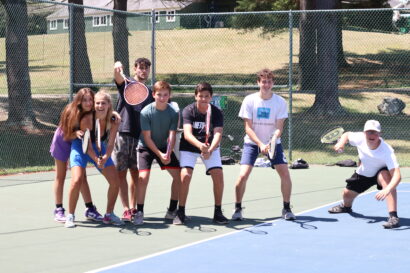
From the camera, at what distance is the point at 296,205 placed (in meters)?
10.4

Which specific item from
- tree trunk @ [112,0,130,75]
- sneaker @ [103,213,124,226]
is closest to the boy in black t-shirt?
sneaker @ [103,213,124,226]

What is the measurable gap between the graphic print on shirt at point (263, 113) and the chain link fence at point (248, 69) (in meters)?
4.32

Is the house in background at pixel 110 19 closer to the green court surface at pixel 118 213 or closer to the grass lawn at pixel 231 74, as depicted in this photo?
the grass lawn at pixel 231 74

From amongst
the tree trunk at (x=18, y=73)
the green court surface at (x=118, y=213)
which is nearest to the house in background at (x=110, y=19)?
the tree trunk at (x=18, y=73)

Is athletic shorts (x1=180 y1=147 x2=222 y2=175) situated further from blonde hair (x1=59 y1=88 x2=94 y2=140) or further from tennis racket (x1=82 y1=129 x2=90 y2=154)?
blonde hair (x1=59 y1=88 x2=94 y2=140)

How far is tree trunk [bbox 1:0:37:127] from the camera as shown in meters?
17.7

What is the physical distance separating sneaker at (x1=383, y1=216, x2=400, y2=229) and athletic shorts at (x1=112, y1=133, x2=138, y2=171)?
2833 mm

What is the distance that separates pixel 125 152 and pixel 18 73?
9368 mm

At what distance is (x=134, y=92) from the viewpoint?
8.98 metres

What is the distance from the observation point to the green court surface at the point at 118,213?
7.26 meters

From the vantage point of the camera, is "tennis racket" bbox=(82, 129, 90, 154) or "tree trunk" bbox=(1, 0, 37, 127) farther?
"tree trunk" bbox=(1, 0, 37, 127)

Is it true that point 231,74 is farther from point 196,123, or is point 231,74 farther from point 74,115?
point 74,115

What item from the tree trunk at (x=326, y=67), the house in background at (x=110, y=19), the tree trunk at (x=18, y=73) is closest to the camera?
the tree trunk at (x=18, y=73)

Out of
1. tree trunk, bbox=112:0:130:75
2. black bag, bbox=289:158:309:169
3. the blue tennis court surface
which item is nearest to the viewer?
the blue tennis court surface
